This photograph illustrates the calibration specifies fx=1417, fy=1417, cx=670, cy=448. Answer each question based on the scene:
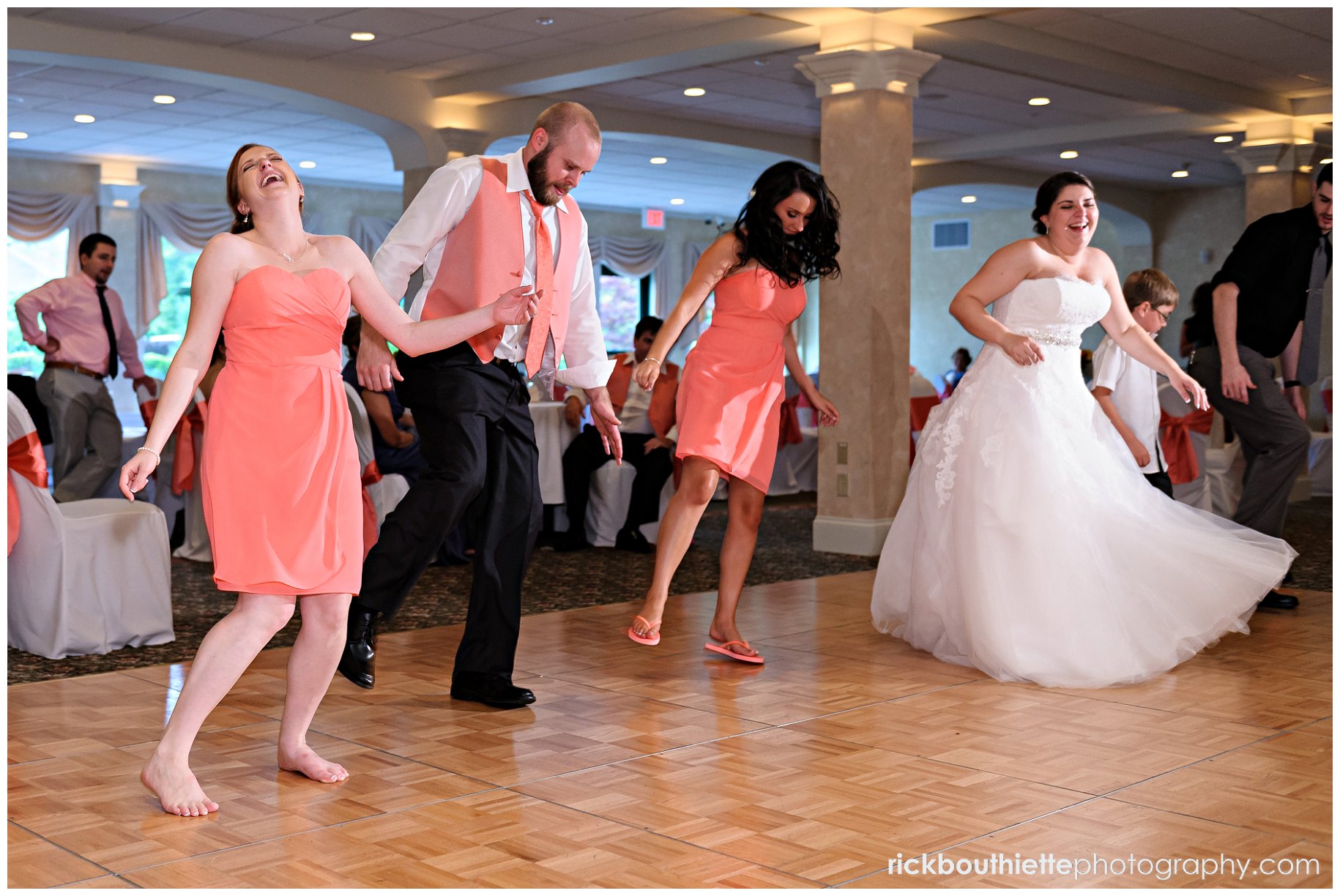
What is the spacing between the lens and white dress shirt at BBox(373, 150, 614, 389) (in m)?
3.07

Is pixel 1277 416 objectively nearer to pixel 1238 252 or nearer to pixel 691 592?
pixel 1238 252

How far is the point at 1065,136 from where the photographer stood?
Answer: 11523 millimetres

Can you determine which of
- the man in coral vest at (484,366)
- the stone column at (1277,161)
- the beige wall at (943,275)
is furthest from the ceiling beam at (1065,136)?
the man in coral vest at (484,366)

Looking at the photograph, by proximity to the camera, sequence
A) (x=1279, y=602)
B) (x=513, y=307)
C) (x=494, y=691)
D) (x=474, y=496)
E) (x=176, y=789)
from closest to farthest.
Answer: (x=176, y=789)
(x=513, y=307)
(x=474, y=496)
(x=494, y=691)
(x=1279, y=602)

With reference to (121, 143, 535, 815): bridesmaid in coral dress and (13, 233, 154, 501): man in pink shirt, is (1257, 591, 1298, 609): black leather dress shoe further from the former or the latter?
(13, 233, 154, 501): man in pink shirt

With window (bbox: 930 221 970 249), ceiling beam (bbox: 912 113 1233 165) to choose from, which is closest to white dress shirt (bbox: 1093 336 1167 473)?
ceiling beam (bbox: 912 113 1233 165)

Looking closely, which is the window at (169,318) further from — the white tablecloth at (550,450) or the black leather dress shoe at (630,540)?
the black leather dress shoe at (630,540)

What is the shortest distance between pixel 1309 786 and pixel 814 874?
1.10 metres

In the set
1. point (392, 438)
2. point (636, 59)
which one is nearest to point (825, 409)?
point (392, 438)

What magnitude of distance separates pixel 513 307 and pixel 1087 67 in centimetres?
656

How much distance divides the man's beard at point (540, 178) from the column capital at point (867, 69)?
13.1 feet

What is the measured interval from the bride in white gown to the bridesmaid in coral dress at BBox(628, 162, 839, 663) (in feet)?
1.58

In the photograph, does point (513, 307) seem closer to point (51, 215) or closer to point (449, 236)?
point (449, 236)

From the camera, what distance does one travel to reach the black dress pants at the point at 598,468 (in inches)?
272
